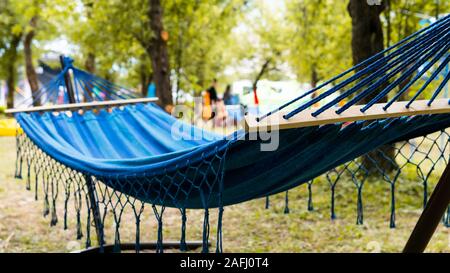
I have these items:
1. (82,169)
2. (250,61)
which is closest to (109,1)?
(82,169)

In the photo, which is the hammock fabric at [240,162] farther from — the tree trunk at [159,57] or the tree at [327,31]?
the tree at [327,31]

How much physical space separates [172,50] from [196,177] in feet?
21.1

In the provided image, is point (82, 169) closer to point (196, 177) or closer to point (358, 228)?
point (196, 177)

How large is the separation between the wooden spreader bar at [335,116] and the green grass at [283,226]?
49.2 inches

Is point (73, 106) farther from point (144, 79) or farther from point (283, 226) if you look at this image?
point (144, 79)

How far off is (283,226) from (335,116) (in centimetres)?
180

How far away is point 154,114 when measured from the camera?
2646 millimetres

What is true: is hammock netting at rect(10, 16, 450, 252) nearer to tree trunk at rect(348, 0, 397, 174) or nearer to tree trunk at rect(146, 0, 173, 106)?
tree trunk at rect(348, 0, 397, 174)

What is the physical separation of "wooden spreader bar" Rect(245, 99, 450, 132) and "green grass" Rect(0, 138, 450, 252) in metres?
1.25

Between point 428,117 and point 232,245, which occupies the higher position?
point 428,117

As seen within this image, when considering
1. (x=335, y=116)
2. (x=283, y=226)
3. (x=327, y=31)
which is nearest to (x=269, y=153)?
(x=335, y=116)

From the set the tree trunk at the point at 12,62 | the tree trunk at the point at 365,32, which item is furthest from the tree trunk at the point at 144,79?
the tree trunk at the point at 365,32

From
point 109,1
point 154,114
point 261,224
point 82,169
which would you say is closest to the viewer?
point 82,169

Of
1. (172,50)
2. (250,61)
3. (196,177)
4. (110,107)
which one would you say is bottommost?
(196,177)
